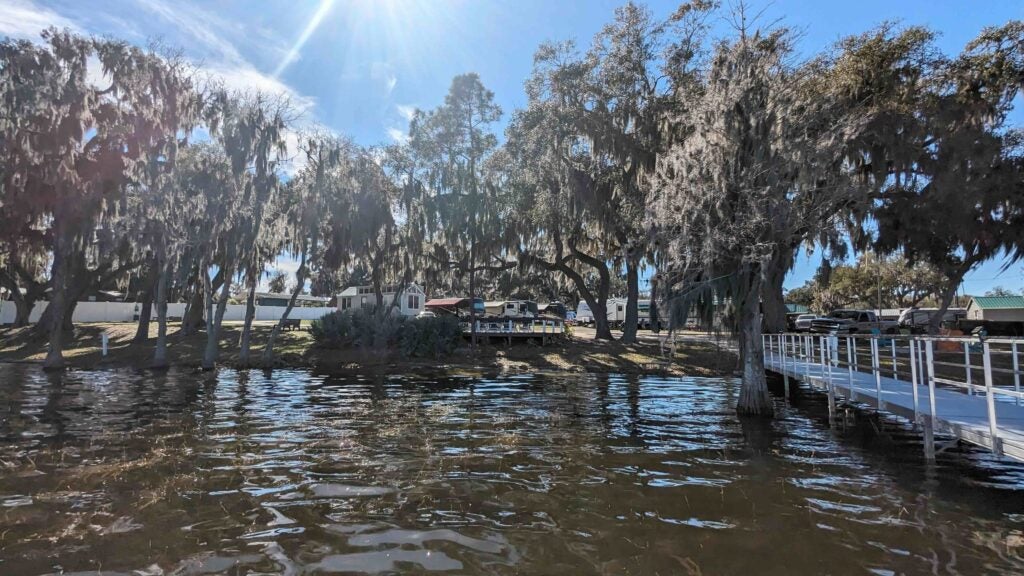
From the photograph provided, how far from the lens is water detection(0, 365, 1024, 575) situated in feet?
15.6

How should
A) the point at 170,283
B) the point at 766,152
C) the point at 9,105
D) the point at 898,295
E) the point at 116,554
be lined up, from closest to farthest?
1. the point at 116,554
2. the point at 766,152
3. the point at 9,105
4. the point at 170,283
5. the point at 898,295

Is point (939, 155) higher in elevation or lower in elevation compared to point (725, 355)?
higher

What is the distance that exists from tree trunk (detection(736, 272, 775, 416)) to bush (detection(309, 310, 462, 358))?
15.3 m

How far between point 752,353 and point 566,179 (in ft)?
45.1

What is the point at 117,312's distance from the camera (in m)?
44.6

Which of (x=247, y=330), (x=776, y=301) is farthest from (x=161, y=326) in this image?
(x=776, y=301)

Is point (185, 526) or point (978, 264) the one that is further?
point (978, 264)

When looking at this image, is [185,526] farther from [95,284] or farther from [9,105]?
[95,284]

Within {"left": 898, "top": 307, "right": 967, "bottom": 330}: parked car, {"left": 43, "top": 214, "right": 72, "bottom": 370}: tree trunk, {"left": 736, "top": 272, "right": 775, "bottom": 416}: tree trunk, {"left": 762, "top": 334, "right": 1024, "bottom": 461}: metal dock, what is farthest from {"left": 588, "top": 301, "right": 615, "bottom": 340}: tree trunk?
{"left": 43, "top": 214, "right": 72, "bottom": 370}: tree trunk

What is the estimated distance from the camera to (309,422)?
11156 millimetres

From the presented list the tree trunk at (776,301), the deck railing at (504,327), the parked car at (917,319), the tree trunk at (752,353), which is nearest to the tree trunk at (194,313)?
the deck railing at (504,327)

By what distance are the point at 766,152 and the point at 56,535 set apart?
11.4 metres

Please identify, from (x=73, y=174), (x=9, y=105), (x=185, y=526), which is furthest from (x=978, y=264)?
(x=9, y=105)

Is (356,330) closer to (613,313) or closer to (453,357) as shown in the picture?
(453,357)
